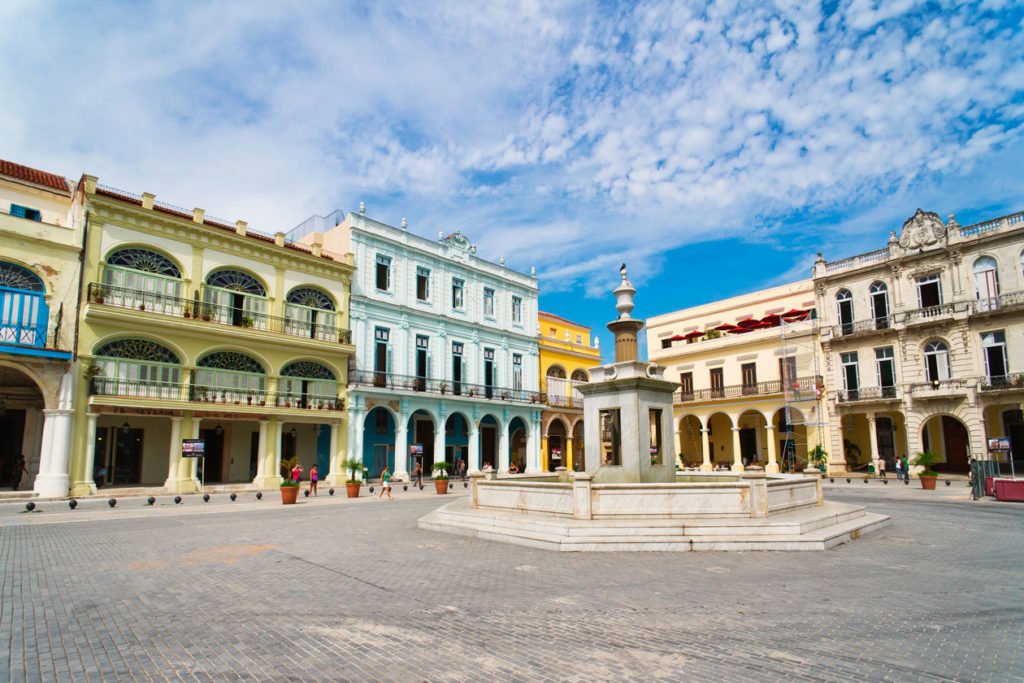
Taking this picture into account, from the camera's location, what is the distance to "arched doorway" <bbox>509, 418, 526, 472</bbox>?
139ft

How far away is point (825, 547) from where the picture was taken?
9875 mm

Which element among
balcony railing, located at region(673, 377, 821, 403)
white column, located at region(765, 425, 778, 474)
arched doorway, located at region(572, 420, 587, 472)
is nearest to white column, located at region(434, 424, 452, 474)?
arched doorway, located at region(572, 420, 587, 472)

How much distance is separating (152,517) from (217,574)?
9353 mm

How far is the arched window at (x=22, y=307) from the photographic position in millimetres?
21000

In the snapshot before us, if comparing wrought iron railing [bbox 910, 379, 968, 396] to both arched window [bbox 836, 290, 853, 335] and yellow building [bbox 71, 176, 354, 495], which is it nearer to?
arched window [bbox 836, 290, 853, 335]

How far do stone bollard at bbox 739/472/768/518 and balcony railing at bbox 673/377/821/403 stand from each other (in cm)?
2804

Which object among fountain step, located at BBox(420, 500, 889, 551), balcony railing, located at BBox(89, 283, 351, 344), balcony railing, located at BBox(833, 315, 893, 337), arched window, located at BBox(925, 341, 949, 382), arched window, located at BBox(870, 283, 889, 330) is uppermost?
arched window, located at BBox(870, 283, 889, 330)

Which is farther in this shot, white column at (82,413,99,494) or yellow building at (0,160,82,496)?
white column at (82,413,99,494)

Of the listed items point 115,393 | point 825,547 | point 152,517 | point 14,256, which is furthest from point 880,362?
point 14,256

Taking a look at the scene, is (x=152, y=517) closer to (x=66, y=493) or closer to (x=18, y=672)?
(x=66, y=493)

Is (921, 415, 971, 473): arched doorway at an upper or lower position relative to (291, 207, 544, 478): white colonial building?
lower

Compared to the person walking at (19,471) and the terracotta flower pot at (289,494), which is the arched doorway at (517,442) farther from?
the person walking at (19,471)

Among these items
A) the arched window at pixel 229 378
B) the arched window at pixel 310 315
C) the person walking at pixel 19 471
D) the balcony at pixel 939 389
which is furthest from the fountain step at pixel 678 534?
the balcony at pixel 939 389

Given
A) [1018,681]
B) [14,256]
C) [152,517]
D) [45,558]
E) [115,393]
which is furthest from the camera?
[115,393]
